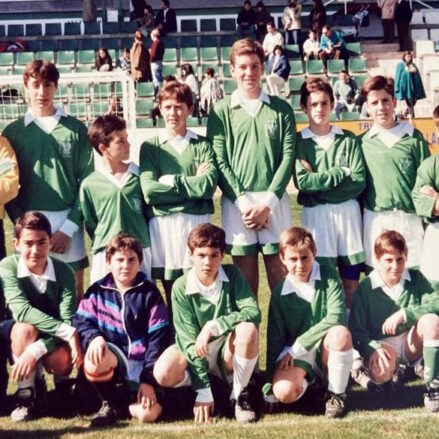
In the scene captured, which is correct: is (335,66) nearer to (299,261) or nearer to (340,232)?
(340,232)

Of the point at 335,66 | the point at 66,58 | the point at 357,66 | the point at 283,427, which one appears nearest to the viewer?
the point at 283,427

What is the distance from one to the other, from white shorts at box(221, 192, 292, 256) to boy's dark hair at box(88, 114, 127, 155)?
0.76 meters

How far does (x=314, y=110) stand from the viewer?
516cm

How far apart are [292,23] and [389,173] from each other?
1603 centimetres

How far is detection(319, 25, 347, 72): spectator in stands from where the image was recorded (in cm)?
1953

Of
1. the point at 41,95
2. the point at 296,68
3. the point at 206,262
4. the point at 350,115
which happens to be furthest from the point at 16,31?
the point at 206,262

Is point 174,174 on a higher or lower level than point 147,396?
higher

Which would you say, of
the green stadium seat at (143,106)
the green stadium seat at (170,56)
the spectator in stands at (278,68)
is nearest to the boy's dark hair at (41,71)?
the green stadium seat at (143,106)

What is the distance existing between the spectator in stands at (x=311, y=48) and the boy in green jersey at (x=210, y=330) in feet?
51.7

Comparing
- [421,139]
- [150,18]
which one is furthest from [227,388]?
[150,18]

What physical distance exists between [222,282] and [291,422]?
30.5 inches

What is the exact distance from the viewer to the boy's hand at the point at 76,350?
4.41m

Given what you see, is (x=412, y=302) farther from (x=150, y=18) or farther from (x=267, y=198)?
(x=150, y=18)

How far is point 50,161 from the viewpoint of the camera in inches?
202
